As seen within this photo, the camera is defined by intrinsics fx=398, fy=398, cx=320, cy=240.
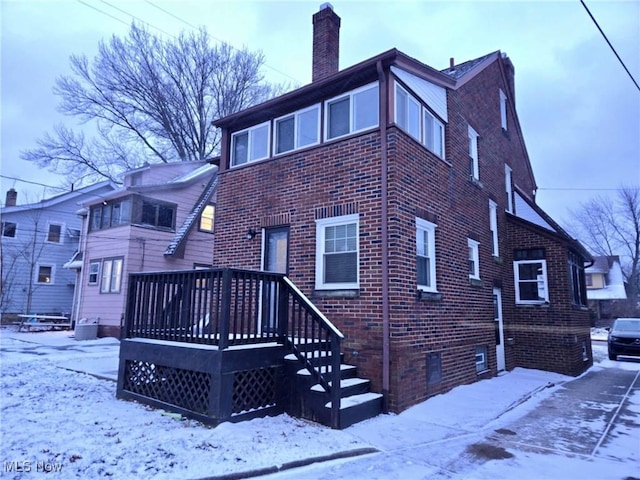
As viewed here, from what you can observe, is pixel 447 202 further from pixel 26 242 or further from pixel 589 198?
pixel 589 198

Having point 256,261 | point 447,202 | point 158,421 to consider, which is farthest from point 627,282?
point 158,421

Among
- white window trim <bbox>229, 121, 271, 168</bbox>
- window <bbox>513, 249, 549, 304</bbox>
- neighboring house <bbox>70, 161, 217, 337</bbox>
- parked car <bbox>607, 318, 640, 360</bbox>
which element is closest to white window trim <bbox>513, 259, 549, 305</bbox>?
window <bbox>513, 249, 549, 304</bbox>

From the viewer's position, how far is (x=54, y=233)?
74.5ft

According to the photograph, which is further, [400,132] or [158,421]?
[400,132]

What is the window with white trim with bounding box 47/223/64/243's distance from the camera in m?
22.5

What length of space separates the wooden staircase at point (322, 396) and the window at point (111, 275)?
40.1 ft

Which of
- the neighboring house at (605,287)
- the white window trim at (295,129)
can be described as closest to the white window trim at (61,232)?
the white window trim at (295,129)

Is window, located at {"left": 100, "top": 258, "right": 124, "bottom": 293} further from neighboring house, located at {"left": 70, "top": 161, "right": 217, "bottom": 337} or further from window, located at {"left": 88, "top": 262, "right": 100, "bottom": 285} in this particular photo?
window, located at {"left": 88, "top": 262, "right": 100, "bottom": 285}

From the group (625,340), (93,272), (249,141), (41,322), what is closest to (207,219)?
(93,272)

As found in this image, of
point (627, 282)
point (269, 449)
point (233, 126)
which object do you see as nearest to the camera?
point (269, 449)

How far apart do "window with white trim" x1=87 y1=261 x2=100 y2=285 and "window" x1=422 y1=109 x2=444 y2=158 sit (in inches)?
582

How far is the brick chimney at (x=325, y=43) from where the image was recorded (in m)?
9.64

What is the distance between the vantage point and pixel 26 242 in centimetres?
2184

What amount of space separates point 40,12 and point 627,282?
5040cm
